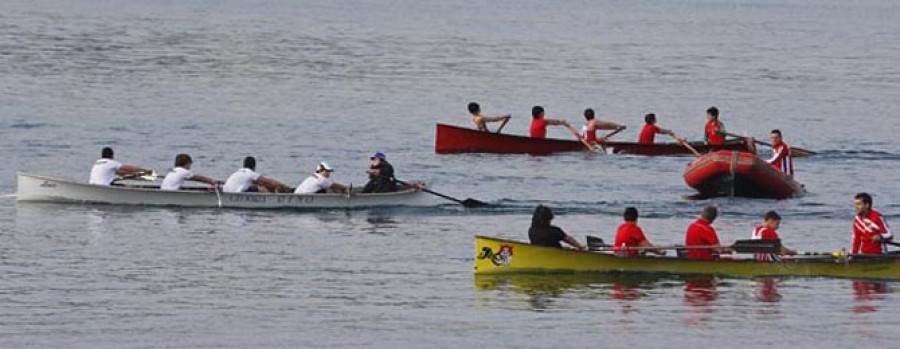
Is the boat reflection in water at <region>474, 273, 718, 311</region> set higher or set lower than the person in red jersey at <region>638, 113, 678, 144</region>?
lower

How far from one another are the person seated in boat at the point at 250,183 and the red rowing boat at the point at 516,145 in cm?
1106

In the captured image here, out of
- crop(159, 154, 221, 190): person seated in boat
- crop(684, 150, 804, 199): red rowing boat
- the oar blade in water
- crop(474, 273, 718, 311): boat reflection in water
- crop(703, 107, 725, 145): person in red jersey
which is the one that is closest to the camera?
crop(474, 273, 718, 311): boat reflection in water

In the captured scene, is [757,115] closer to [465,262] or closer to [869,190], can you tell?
[869,190]

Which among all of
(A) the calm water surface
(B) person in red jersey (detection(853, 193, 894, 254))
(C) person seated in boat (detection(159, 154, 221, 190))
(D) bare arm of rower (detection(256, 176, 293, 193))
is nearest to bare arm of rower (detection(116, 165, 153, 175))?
(C) person seated in boat (detection(159, 154, 221, 190))

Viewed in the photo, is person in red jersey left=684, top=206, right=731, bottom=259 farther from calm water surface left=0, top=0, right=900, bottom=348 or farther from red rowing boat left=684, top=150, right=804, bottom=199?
red rowing boat left=684, top=150, right=804, bottom=199

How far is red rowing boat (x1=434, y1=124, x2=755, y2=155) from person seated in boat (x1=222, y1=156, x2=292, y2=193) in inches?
436

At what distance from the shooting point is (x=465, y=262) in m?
35.3

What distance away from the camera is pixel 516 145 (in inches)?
2010

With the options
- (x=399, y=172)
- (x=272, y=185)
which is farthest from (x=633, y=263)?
(x=399, y=172)

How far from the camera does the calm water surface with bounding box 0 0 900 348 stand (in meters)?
29.2

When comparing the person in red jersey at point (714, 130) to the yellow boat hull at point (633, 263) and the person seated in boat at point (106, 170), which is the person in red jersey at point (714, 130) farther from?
the yellow boat hull at point (633, 263)

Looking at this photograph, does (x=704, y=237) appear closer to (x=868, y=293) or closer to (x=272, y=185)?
(x=868, y=293)

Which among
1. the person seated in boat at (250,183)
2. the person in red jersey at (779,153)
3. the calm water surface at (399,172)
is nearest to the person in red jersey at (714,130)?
the calm water surface at (399,172)

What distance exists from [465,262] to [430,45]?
2643 inches
